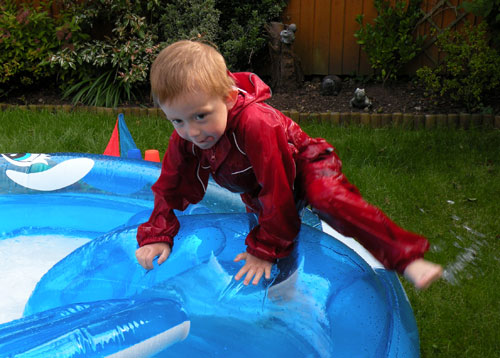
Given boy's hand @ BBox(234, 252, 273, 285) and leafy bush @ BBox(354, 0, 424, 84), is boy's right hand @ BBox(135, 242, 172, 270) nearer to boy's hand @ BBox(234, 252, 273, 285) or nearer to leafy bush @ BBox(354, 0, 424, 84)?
boy's hand @ BBox(234, 252, 273, 285)

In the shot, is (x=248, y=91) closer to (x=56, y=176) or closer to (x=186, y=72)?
(x=186, y=72)

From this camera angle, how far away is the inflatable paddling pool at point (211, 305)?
1.66 metres

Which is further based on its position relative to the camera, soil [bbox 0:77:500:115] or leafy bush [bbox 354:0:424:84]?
leafy bush [bbox 354:0:424:84]

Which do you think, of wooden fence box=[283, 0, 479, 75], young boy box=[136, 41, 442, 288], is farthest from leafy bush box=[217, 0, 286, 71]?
young boy box=[136, 41, 442, 288]

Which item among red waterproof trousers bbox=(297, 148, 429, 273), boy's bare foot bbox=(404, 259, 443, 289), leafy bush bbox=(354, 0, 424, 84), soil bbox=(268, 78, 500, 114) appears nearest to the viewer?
boy's bare foot bbox=(404, 259, 443, 289)

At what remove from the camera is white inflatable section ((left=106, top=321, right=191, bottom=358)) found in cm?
164

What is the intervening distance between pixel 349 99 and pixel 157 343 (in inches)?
184

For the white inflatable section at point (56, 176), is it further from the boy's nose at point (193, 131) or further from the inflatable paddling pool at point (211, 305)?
the boy's nose at point (193, 131)

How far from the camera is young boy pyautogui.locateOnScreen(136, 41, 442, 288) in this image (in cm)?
164

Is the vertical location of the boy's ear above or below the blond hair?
below

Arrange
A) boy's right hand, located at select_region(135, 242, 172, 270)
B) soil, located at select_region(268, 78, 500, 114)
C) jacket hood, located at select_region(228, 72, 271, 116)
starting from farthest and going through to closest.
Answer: soil, located at select_region(268, 78, 500, 114) < boy's right hand, located at select_region(135, 242, 172, 270) < jacket hood, located at select_region(228, 72, 271, 116)

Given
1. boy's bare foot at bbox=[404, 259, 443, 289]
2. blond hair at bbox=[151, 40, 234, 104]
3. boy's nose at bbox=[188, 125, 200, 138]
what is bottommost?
boy's bare foot at bbox=[404, 259, 443, 289]

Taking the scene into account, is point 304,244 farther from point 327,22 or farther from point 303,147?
point 327,22

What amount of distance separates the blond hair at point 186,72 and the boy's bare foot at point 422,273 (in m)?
0.82
